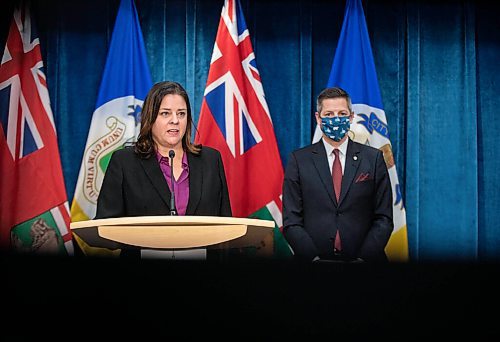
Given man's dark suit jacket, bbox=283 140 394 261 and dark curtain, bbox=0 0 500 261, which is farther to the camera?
dark curtain, bbox=0 0 500 261

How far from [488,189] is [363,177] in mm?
1989

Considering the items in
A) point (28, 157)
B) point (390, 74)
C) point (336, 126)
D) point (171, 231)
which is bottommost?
point (171, 231)

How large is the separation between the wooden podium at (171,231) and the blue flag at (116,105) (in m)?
2.13

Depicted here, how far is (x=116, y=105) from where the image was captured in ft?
16.0

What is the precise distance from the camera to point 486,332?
76cm

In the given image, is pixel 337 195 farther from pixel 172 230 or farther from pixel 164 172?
pixel 172 230

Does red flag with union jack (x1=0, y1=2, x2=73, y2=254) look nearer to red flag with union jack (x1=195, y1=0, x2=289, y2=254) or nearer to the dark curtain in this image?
the dark curtain

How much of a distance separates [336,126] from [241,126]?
47.5 inches

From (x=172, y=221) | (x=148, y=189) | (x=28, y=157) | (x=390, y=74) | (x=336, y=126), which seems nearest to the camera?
(x=172, y=221)

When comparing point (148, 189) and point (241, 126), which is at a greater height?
point (241, 126)

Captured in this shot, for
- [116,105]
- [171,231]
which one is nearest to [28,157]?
[116,105]

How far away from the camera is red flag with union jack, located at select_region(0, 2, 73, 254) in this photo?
476 cm

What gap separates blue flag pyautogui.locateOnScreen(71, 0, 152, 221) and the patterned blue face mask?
1.50 meters

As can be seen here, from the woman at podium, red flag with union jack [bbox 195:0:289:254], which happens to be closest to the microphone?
the woman at podium
